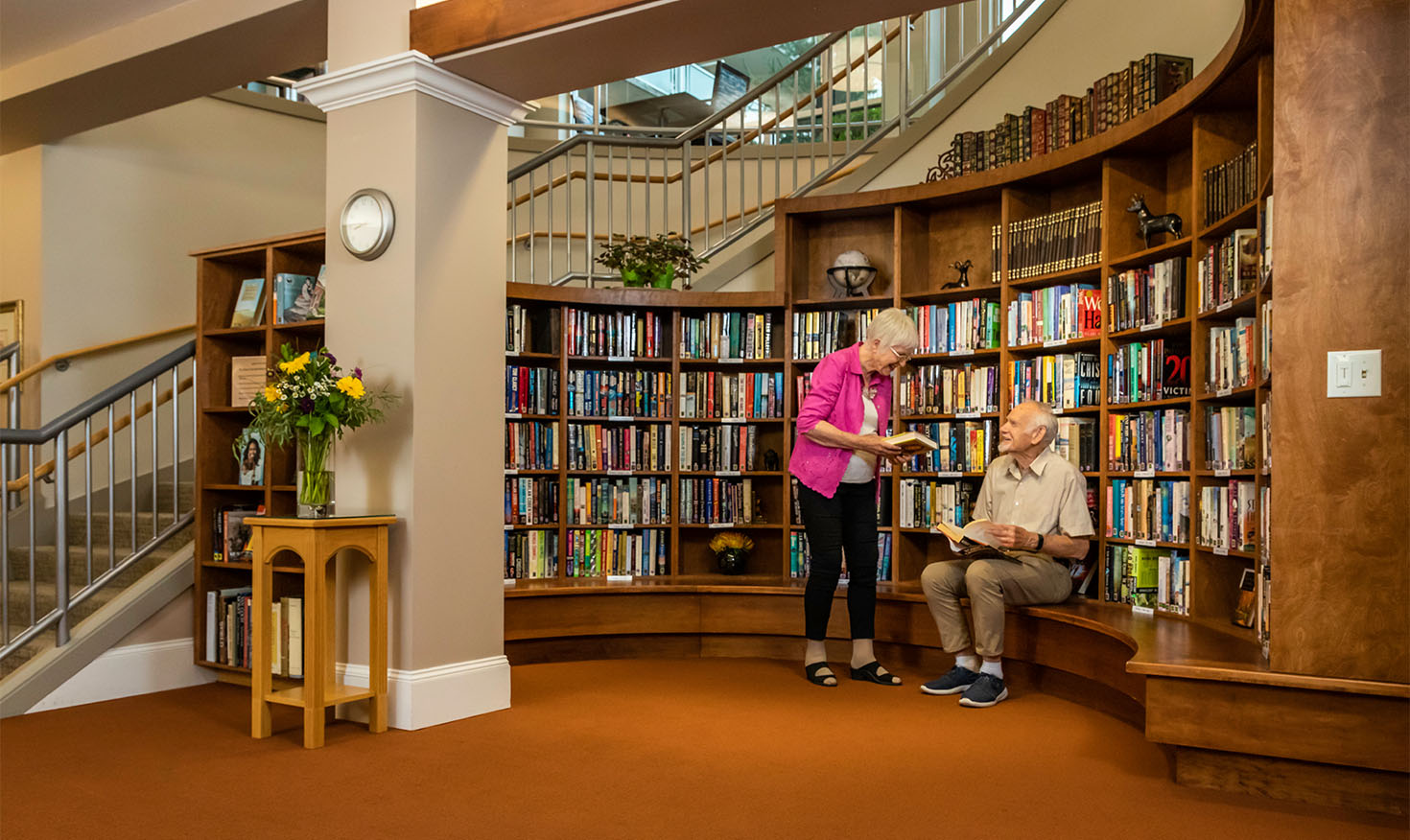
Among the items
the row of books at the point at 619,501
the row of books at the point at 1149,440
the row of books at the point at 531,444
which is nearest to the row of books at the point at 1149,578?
the row of books at the point at 1149,440

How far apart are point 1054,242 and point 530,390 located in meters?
2.66

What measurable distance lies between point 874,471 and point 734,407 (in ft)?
4.56

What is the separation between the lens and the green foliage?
3711 mm

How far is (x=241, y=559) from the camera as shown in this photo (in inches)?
189

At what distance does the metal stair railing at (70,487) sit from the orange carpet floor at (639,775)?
476 millimetres

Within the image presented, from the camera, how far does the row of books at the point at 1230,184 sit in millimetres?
3840

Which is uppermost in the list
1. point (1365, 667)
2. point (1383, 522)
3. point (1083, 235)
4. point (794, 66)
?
point (794, 66)

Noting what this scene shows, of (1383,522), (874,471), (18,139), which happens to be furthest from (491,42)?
(18,139)

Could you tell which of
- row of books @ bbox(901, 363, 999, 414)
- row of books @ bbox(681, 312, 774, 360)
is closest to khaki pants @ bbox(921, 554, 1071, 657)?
row of books @ bbox(901, 363, 999, 414)

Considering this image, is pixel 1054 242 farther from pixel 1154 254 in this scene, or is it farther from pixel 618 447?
pixel 618 447

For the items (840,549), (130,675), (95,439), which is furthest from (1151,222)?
(95,439)

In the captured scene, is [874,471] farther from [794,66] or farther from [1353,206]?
[794,66]

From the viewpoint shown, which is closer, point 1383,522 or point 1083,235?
point 1383,522

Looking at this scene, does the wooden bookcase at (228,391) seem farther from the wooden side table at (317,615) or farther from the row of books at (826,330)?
the row of books at (826,330)
